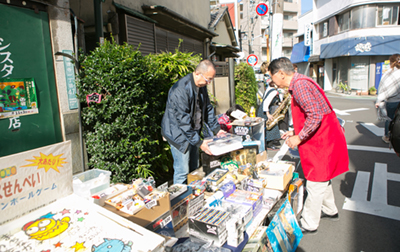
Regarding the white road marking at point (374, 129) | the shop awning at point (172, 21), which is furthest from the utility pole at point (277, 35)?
the white road marking at point (374, 129)

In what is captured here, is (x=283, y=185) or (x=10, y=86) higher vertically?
(x=10, y=86)

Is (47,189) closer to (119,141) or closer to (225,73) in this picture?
(119,141)

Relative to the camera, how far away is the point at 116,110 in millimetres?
3482

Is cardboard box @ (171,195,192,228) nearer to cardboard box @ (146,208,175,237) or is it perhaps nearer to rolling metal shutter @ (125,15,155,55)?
cardboard box @ (146,208,175,237)

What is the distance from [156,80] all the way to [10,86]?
192 centimetres

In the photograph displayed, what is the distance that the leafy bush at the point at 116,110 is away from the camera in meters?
3.51

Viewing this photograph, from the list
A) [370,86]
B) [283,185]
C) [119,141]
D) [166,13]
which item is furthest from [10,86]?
[370,86]

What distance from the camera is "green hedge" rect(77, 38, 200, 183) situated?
3.51m

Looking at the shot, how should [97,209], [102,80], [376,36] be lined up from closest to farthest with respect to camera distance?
[97,209] → [102,80] → [376,36]

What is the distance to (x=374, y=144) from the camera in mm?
6875

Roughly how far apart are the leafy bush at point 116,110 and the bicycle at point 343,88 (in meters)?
23.3

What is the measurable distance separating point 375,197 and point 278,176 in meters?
2.13

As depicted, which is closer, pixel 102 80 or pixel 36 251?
pixel 36 251

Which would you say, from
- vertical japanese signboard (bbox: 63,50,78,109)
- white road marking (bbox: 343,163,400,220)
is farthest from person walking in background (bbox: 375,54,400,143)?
vertical japanese signboard (bbox: 63,50,78,109)
